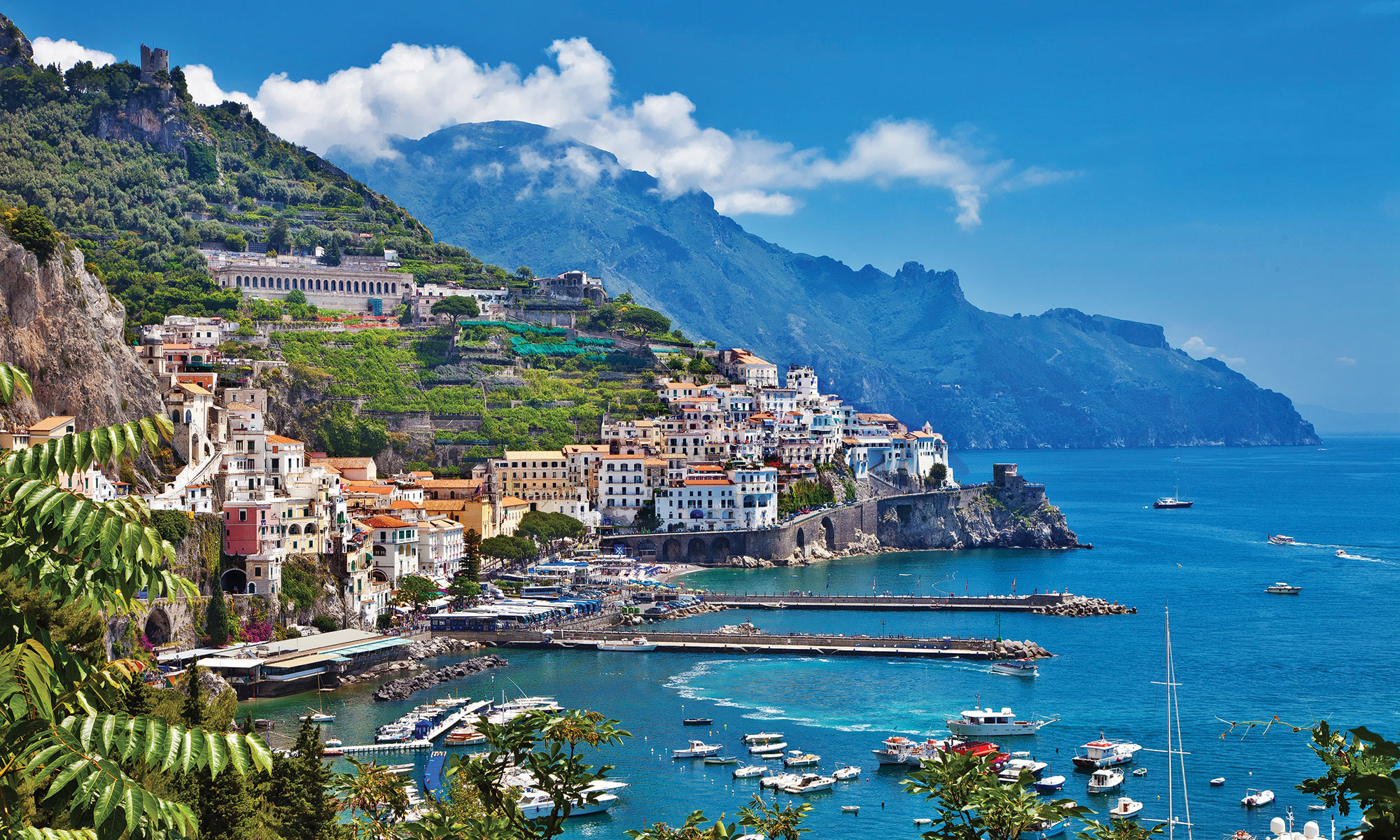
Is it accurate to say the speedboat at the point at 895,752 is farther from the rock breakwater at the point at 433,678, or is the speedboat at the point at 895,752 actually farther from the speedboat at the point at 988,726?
the rock breakwater at the point at 433,678

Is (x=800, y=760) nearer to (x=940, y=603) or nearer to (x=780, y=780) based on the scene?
(x=780, y=780)

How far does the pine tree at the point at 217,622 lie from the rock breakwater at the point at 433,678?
6.01 m

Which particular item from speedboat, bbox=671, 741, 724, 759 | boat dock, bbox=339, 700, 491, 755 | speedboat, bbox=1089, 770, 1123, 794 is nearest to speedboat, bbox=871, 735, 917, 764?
speedboat, bbox=671, 741, 724, 759

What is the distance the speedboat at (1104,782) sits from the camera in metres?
31.5

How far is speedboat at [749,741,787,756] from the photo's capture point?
1359 inches

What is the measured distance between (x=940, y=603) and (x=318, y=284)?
188 ft

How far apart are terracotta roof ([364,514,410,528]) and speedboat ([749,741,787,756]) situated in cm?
2597

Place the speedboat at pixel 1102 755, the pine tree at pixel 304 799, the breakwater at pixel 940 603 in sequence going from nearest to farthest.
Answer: the pine tree at pixel 304 799 < the speedboat at pixel 1102 755 < the breakwater at pixel 940 603

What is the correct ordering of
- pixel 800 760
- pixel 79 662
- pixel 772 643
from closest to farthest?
pixel 79 662, pixel 800 760, pixel 772 643

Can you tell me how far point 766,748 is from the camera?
34.7 meters

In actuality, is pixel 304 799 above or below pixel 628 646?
above

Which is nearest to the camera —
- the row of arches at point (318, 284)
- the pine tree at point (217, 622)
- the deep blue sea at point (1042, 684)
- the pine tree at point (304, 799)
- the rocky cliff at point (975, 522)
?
the pine tree at point (304, 799)

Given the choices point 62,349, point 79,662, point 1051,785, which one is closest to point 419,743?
point 1051,785

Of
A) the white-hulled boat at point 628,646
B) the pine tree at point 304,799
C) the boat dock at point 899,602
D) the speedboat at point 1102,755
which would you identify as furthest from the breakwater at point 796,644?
the pine tree at point 304,799
